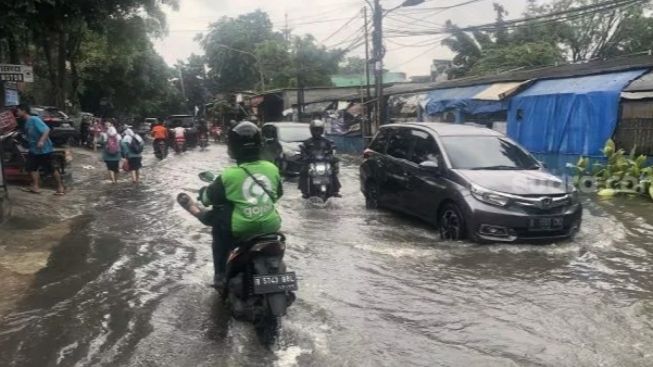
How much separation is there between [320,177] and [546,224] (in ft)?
16.0

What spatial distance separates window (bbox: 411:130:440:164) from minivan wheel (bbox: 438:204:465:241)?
2.73 feet

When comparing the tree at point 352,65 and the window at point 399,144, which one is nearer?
the window at point 399,144

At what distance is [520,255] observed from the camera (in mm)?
7602

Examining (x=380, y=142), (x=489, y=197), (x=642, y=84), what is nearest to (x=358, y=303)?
(x=489, y=197)

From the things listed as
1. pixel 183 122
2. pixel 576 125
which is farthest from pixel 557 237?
pixel 183 122

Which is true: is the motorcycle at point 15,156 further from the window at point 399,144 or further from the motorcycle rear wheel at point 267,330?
the motorcycle rear wheel at point 267,330

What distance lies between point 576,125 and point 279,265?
41.1ft

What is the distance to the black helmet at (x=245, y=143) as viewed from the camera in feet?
15.9

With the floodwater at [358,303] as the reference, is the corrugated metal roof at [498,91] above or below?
above

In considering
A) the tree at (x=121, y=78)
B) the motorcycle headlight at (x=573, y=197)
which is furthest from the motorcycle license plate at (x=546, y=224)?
the tree at (x=121, y=78)

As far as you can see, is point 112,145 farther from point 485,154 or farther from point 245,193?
point 245,193

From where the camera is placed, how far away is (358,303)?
586 cm

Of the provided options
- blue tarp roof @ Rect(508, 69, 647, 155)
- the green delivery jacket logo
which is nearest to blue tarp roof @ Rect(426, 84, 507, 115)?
blue tarp roof @ Rect(508, 69, 647, 155)

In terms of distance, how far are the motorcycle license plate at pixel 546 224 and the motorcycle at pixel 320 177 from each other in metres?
4.78
